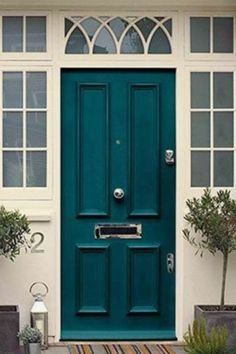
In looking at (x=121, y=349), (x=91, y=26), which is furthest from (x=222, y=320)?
(x=91, y=26)

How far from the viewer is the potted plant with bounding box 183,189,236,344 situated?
308 inches

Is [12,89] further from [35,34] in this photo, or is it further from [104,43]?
[104,43]

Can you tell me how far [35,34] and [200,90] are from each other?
1611mm

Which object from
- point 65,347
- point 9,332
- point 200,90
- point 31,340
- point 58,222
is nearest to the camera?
point 31,340

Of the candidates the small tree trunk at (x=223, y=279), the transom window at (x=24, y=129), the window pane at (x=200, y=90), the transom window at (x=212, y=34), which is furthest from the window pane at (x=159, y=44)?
the small tree trunk at (x=223, y=279)

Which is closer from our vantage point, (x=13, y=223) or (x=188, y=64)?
(x=13, y=223)

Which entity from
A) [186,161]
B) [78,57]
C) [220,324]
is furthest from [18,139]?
[220,324]

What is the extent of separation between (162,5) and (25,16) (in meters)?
1.27

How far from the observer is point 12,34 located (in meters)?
8.36

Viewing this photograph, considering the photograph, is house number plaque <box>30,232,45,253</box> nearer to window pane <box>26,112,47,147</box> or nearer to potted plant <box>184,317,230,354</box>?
window pane <box>26,112,47,147</box>

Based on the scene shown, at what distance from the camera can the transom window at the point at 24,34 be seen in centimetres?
835

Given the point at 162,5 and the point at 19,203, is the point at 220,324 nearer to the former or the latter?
the point at 19,203

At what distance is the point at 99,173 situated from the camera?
8.38 meters

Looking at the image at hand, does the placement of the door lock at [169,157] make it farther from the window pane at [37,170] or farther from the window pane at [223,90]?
the window pane at [37,170]
